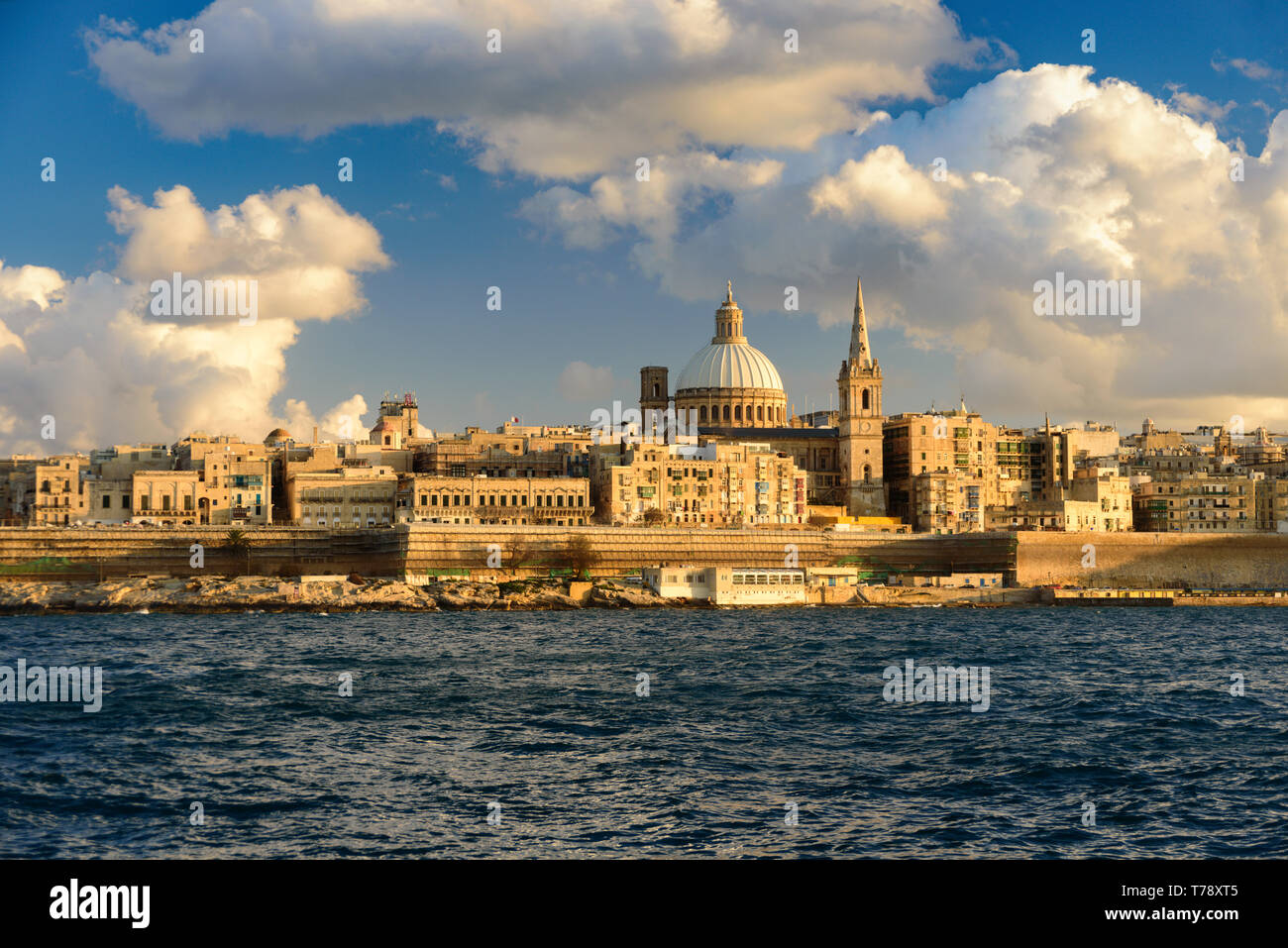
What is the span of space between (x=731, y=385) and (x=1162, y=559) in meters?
49.1

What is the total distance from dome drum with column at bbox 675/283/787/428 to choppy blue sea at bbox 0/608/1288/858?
84.8 m

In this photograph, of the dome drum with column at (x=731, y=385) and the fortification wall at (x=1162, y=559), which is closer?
the fortification wall at (x=1162, y=559)

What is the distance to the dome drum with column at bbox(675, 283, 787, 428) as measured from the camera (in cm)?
12962

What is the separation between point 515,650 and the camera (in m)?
44.3

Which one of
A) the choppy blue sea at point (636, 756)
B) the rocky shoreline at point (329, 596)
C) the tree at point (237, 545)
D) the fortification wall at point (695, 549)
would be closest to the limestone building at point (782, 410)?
the fortification wall at point (695, 549)

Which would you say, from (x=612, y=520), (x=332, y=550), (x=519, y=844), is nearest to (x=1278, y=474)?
(x=612, y=520)

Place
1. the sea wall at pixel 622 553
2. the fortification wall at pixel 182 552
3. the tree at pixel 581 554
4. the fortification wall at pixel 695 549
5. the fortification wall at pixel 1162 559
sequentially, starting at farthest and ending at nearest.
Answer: the fortification wall at pixel 1162 559
the tree at pixel 581 554
the fortification wall at pixel 695 549
the sea wall at pixel 622 553
the fortification wall at pixel 182 552

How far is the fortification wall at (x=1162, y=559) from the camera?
92500 mm

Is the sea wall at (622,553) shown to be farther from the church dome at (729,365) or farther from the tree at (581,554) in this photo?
the church dome at (729,365)

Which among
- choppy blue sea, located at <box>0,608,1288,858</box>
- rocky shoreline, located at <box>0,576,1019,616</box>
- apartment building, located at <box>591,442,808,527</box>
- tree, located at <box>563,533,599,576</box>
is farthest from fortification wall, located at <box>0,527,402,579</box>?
choppy blue sea, located at <box>0,608,1288,858</box>

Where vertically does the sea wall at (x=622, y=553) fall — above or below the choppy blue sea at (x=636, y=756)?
above

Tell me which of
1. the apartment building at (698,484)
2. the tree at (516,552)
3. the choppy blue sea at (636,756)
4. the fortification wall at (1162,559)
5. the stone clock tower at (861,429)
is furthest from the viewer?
the stone clock tower at (861,429)

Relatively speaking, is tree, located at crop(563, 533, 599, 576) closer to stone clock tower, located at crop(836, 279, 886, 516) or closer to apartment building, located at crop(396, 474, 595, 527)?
apartment building, located at crop(396, 474, 595, 527)
